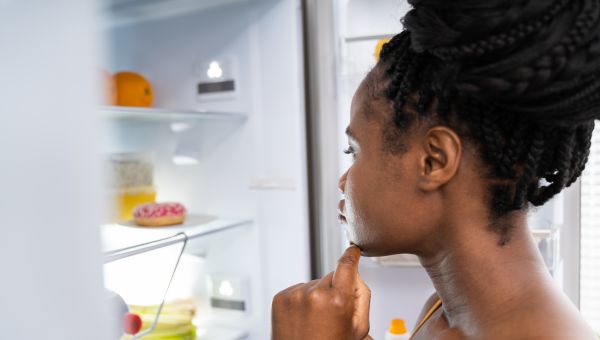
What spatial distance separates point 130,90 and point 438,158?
3.07ft

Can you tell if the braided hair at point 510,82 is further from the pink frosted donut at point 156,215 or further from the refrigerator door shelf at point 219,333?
the refrigerator door shelf at point 219,333

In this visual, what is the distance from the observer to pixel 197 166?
4.91 ft

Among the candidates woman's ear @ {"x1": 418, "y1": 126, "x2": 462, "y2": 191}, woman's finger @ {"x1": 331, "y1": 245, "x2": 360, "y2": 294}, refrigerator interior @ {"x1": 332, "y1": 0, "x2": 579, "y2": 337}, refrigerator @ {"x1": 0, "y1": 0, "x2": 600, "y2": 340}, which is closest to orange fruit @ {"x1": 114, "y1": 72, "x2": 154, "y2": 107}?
refrigerator @ {"x1": 0, "y1": 0, "x2": 600, "y2": 340}

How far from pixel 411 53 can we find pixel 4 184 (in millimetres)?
526

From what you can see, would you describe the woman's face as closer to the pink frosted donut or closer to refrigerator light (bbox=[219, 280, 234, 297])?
the pink frosted donut

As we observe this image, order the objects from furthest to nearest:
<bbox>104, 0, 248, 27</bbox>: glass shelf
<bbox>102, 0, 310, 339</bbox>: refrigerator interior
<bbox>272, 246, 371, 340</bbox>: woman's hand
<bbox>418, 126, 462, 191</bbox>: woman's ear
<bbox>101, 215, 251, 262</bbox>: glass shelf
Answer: <bbox>102, 0, 310, 339</bbox>: refrigerator interior, <bbox>104, 0, 248, 27</bbox>: glass shelf, <bbox>101, 215, 251, 262</bbox>: glass shelf, <bbox>272, 246, 371, 340</bbox>: woman's hand, <bbox>418, 126, 462, 191</bbox>: woman's ear

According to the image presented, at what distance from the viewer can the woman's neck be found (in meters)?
0.69

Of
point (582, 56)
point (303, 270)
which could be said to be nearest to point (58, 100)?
point (582, 56)

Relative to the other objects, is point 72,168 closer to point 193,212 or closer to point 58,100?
point 58,100

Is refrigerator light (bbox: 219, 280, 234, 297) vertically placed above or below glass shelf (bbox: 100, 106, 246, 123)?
below

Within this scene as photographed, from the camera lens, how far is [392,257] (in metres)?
1.35

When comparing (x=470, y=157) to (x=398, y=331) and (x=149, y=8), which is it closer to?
(x=398, y=331)

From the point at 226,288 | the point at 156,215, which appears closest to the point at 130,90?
the point at 156,215

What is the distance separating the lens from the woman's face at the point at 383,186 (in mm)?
Answer: 706
